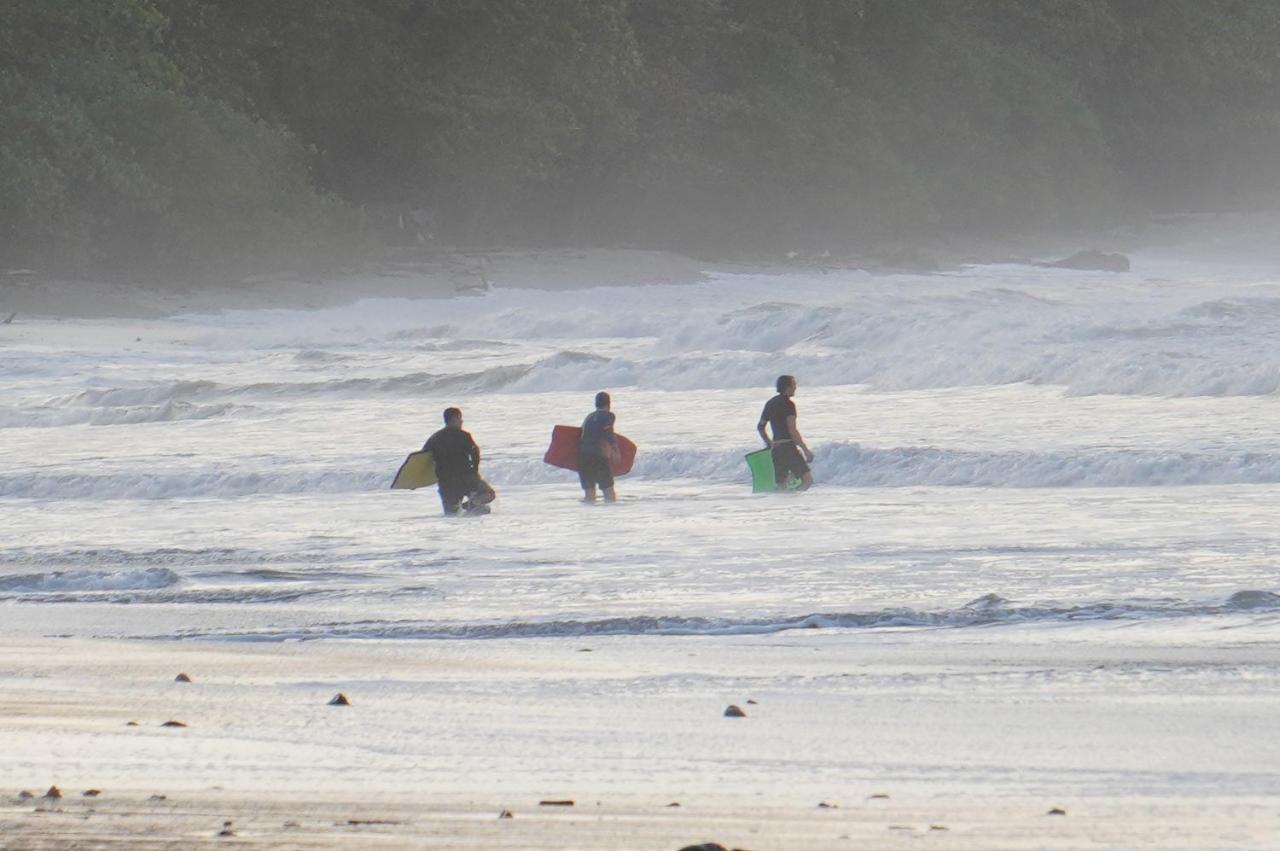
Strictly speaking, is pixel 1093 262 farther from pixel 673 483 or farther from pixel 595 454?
pixel 595 454

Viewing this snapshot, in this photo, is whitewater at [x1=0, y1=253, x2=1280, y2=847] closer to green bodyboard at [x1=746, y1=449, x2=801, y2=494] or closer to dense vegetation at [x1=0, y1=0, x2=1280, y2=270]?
green bodyboard at [x1=746, y1=449, x2=801, y2=494]

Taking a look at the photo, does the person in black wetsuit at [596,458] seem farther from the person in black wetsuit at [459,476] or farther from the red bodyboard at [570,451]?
the person in black wetsuit at [459,476]

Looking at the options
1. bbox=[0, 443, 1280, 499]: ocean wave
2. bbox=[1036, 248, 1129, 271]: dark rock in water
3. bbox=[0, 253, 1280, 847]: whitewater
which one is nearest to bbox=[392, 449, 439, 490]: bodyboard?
bbox=[0, 253, 1280, 847]: whitewater

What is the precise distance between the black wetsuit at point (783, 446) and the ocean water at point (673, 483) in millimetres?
342

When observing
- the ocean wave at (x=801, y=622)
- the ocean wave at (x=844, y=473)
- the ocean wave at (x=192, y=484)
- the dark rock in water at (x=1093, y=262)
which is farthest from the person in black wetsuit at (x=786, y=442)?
the dark rock in water at (x=1093, y=262)

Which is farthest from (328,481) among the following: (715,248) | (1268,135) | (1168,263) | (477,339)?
(1268,135)

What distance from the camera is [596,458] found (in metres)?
15.5

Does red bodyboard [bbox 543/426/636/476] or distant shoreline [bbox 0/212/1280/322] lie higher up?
distant shoreline [bbox 0/212/1280/322]

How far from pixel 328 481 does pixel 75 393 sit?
1012 centimetres

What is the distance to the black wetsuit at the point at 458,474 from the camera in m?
14.7

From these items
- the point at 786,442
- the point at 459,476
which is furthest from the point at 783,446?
the point at 459,476

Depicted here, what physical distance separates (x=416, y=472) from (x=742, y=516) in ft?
9.51

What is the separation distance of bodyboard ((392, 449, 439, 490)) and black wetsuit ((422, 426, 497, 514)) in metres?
0.10

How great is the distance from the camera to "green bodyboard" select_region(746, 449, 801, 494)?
15.5 meters
